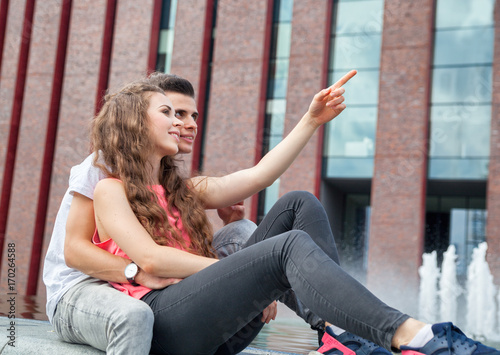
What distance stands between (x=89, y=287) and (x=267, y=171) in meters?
0.89

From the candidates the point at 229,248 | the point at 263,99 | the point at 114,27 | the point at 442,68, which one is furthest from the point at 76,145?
the point at 229,248

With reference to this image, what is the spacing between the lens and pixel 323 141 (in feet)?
47.8

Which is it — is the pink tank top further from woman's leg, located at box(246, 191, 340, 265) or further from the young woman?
woman's leg, located at box(246, 191, 340, 265)

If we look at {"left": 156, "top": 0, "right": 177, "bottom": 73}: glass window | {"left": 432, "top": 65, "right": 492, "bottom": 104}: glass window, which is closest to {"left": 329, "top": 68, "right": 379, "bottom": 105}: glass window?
{"left": 432, "top": 65, "right": 492, "bottom": 104}: glass window

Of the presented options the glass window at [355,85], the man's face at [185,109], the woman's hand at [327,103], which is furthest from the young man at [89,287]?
the glass window at [355,85]

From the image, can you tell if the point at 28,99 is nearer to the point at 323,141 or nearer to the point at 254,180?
the point at 323,141

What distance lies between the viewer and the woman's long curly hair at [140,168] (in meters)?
2.08

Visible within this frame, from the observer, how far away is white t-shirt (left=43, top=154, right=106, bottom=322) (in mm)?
2070

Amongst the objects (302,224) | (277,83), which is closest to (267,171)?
(302,224)

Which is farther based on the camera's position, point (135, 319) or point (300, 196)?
point (300, 196)

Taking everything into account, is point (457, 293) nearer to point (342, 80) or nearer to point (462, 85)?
point (462, 85)

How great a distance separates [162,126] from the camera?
2.28 meters

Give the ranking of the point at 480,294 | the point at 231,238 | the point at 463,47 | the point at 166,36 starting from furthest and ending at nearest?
the point at 166,36
the point at 463,47
the point at 480,294
the point at 231,238

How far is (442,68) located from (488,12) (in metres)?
1.75
